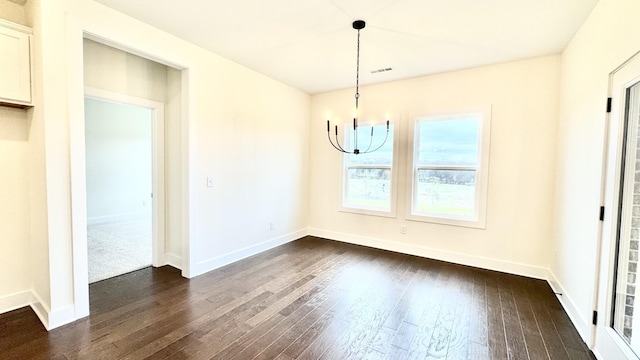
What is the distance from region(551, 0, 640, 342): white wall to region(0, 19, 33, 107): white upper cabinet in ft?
14.6

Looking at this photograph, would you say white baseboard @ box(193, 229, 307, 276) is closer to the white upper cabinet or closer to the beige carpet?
the beige carpet

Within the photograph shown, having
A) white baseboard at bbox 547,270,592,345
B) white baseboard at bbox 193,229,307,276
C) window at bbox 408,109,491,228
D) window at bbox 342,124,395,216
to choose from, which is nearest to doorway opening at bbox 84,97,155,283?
white baseboard at bbox 193,229,307,276

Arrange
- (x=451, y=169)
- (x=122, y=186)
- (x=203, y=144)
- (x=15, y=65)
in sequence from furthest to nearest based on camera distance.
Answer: (x=122, y=186) < (x=451, y=169) < (x=203, y=144) < (x=15, y=65)

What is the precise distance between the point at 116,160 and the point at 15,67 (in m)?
4.96

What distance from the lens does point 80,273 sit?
2.39 metres

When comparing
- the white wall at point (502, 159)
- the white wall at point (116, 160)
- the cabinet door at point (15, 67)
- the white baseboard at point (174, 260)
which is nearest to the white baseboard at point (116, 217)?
the white wall at point (116, 160)

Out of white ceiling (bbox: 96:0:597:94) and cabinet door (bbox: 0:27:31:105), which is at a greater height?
white ceiling (bbox: 96:0:597:94)

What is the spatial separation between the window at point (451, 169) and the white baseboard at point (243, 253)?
7.05ft

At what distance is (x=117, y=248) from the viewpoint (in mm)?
4410

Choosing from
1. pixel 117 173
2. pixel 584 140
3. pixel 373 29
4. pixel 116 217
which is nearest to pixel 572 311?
pixel 584 140

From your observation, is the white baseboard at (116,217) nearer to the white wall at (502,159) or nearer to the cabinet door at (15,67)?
the cabinet door at (15,67)

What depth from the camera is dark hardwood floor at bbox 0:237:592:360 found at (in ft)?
6.72

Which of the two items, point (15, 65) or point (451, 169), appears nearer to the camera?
point (15, 65)

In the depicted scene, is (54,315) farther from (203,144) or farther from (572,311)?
(572,311)
